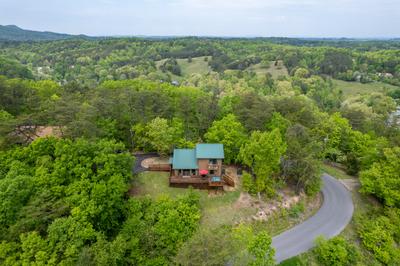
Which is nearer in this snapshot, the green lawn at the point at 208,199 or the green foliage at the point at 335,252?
the green foliage at the point at 335,252

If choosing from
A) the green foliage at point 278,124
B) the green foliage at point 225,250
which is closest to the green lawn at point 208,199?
the green foliage at point 225,250

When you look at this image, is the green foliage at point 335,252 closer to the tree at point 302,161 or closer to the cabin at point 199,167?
the tree at point 302,161

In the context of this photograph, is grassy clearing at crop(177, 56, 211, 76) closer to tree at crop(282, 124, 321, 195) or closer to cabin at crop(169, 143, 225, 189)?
tree at crop(282, 124, 321, 195)

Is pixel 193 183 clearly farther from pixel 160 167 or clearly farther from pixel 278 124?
pixel 278 124

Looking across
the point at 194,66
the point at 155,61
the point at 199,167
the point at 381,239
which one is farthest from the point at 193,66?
the point at 381,239

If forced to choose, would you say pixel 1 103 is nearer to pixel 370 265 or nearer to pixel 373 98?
pixel 370 265

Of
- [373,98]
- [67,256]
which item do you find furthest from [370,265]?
[373,98]
